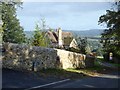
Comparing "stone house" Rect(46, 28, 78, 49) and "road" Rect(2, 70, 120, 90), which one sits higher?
"stone house" Rect(46, 28, 78, 49)

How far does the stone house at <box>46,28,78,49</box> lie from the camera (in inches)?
4045

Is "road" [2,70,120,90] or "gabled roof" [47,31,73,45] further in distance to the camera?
"gabled roof" [47,31,73,45]

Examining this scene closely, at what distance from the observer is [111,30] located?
4741 cm

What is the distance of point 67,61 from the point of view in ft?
125

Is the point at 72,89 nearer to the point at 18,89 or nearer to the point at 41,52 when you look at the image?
the point at 18,89

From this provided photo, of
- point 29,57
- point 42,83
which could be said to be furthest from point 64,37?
point 42,83

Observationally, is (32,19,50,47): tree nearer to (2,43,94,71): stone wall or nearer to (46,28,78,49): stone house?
(2,43,94,71): stone wall

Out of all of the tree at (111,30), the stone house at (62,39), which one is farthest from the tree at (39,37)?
the stone house at (62,39)

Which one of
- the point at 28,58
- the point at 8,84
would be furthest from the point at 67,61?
the point at 8,84

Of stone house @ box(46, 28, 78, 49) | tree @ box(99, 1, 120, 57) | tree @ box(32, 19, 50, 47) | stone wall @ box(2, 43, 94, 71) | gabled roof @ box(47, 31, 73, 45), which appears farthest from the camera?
gabled roof @ box(47, 31, 73, 45)

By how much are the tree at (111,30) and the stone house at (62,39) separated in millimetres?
49937

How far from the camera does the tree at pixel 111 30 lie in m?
45.7

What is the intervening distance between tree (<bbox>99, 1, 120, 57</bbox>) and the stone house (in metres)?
49.9

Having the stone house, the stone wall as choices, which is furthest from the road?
the stone house
